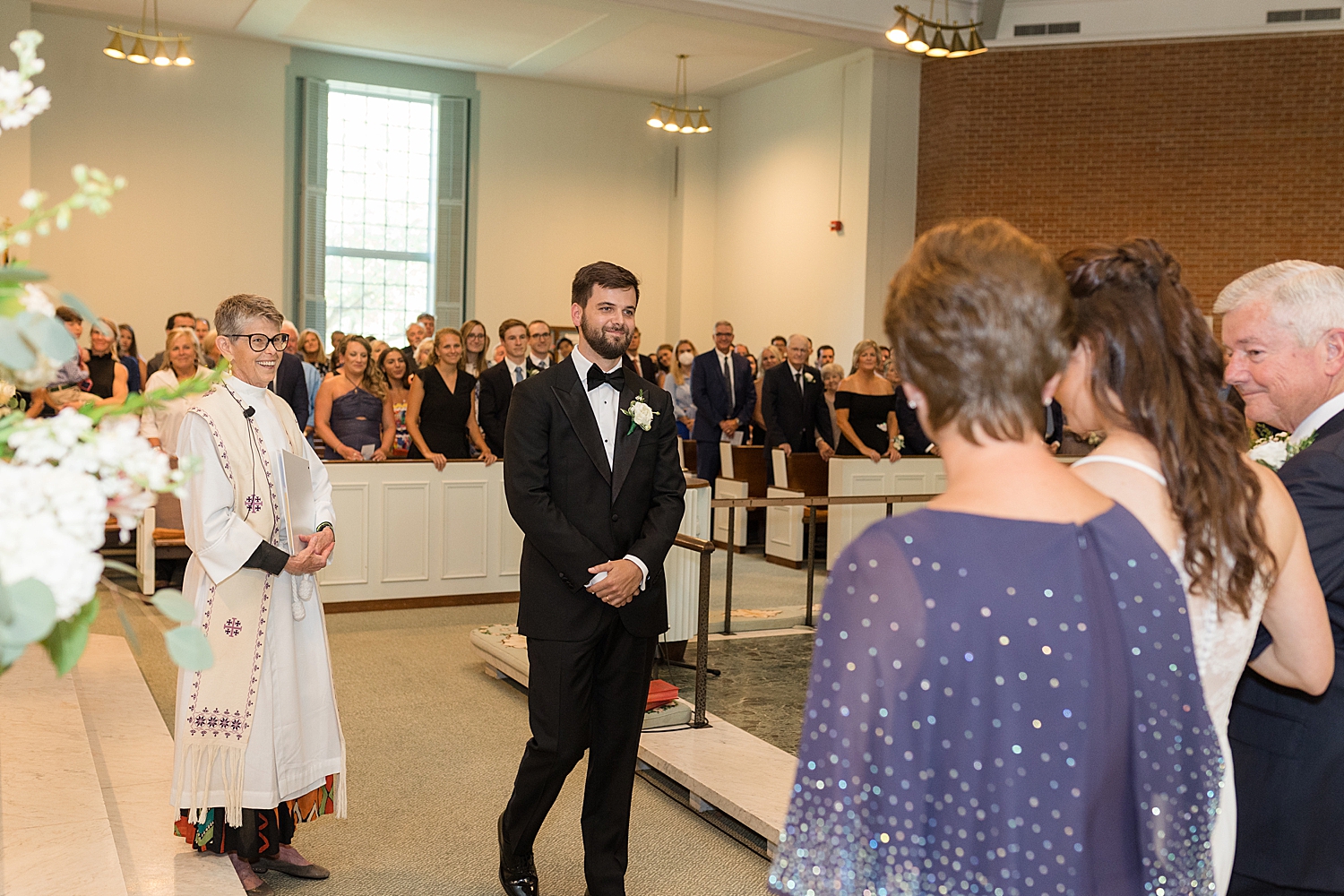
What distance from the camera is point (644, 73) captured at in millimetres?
16703

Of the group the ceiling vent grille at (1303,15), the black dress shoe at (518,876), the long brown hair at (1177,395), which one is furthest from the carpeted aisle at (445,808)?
the ceiling vent grille at (1303,15)

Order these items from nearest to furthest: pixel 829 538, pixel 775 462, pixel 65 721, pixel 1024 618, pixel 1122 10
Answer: pixel 1024 618 < pixel 65 721 < pixel 829 538 < pixel 775 462 < pixel 1122 10

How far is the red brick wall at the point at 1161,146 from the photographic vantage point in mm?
12422

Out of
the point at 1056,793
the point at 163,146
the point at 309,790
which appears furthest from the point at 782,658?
the point at 163,146

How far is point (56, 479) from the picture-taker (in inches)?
41.0

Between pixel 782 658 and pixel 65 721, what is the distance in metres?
3.58

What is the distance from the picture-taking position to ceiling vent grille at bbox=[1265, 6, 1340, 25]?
1211 cm

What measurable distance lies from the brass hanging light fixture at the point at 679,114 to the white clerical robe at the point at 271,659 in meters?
12.0

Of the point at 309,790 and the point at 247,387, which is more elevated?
the point at 247,387

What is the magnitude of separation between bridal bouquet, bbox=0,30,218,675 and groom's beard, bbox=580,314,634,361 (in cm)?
216

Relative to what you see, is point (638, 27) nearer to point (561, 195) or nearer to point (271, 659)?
point (561, 195)

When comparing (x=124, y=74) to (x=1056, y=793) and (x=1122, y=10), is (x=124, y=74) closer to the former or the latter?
(x=1122, y=10)

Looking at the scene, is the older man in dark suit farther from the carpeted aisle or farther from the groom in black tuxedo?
the groom in black tuxedo

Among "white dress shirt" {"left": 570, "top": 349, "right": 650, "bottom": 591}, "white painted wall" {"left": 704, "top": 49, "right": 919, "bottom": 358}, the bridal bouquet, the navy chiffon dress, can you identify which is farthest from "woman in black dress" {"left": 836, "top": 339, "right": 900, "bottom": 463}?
the bridal bouquet
